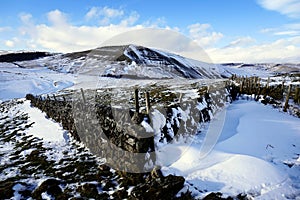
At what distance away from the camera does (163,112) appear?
10430 millimetres

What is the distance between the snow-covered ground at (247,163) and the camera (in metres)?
7.36

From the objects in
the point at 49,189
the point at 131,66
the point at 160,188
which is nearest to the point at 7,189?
the point at 49,189

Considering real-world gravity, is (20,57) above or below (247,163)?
above

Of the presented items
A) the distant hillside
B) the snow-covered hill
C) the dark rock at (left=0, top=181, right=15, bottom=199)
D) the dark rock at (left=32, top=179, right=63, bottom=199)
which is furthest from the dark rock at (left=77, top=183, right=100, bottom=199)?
the distant hillside

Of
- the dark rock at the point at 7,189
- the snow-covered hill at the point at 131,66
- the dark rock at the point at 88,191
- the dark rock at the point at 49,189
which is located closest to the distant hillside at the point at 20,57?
the snow-covered hill at the point at 131,66

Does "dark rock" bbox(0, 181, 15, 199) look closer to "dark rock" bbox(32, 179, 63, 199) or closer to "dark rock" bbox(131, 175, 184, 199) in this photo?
"dark rock" bbox(32, 179, 63, 199)

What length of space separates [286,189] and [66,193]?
7.22 meters

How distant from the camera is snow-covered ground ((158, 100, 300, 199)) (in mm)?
7355

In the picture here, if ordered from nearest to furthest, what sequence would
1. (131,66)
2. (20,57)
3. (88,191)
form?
(88,191), (131,66), (20,57)

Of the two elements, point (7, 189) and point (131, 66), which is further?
point (131, 66)

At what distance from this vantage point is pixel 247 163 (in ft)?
27.2

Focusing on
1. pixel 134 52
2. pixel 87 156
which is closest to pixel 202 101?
pixel 87 156

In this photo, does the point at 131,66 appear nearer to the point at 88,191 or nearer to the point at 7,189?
the point at 7,189

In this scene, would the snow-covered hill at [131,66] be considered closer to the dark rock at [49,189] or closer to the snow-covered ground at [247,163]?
the snow-covered ground at [247,163]
